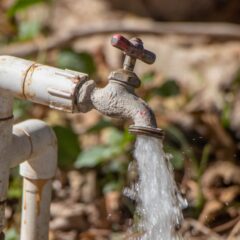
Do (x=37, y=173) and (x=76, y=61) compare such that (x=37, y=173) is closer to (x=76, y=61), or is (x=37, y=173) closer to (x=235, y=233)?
(x=235, y=233)

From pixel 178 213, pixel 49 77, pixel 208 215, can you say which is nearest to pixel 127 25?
pixel 208 215

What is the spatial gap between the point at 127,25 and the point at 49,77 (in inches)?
76.2

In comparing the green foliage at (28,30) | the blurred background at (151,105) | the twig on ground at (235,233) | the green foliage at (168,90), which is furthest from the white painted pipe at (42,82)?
the green foliage at (28,30)

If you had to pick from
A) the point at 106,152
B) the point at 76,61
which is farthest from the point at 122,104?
the point at 76,61

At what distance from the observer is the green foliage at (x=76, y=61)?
11.4 feet

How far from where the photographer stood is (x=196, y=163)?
3111mm

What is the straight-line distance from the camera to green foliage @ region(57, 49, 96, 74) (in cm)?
347

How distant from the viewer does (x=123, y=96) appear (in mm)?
1729

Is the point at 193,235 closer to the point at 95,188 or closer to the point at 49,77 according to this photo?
the point at 95,188

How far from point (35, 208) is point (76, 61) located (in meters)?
1.49

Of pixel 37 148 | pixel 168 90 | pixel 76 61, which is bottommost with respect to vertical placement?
pixel 37 148

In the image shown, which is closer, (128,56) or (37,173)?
(128,56)

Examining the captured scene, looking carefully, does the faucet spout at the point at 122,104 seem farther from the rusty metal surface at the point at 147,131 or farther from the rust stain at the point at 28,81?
the rust stain at the point at 28,81

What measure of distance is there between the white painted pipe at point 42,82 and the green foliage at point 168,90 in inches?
61.1
